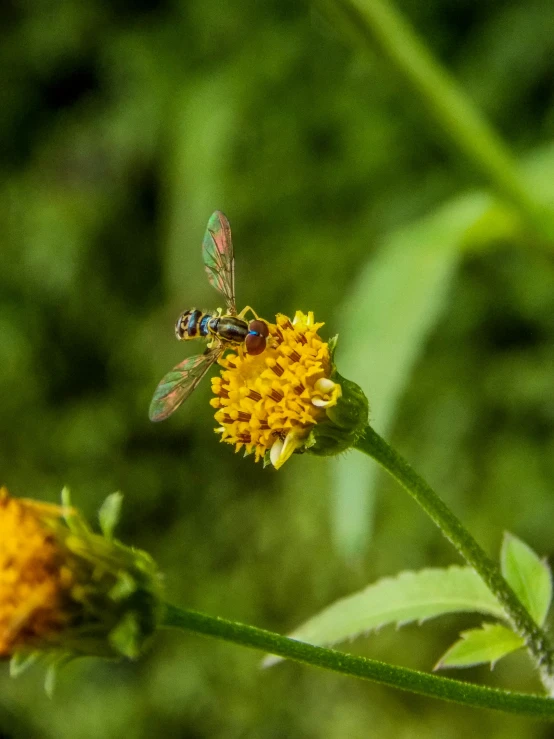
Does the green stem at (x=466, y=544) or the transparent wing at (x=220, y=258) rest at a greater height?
the transparent wing at (x=220, y=258)

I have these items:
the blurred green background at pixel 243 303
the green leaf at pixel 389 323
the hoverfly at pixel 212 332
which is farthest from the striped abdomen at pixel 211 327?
the blurred green background at pixel 243 303

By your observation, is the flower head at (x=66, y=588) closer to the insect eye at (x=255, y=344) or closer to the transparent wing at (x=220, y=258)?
the insect eye at (x=255, y=344)

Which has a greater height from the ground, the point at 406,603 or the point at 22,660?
the point at 406,603

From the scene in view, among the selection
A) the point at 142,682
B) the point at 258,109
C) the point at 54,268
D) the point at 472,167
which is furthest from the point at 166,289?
the point at 472,167

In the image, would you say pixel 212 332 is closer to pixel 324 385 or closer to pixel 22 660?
pixel 324 385

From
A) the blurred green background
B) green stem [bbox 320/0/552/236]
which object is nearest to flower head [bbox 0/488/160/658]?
green stem [bbox 320/0/552/236]

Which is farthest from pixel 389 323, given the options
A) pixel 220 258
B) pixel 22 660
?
pixel 22 660
